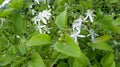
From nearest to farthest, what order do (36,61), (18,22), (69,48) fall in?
1. (69,48)
2. (36,61)
3. (18,22)

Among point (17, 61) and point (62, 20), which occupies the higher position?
point (62, 20)

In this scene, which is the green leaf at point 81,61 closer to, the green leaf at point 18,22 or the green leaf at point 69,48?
the green leaf at point 69,48

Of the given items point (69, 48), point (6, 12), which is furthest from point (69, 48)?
point (6, 12)

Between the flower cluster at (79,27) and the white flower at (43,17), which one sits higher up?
the white flower at (43,17)

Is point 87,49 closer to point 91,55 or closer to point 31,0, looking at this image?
point 91,55

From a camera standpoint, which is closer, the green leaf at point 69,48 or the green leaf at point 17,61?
the green leaf at point 69,48

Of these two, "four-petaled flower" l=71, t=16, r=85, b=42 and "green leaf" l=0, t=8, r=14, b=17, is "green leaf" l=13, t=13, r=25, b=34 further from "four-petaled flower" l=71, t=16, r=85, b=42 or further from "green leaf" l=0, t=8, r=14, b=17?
"four-petaled flower" l=71, t=16, r=85, b=42

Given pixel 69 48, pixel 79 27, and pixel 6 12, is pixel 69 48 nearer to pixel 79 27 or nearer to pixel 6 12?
pixel 79 27

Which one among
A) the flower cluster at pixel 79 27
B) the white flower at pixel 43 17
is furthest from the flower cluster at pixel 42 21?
the flower cluster at pixel 79 27

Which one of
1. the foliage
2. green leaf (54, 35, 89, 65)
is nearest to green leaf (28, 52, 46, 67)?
the foliage
